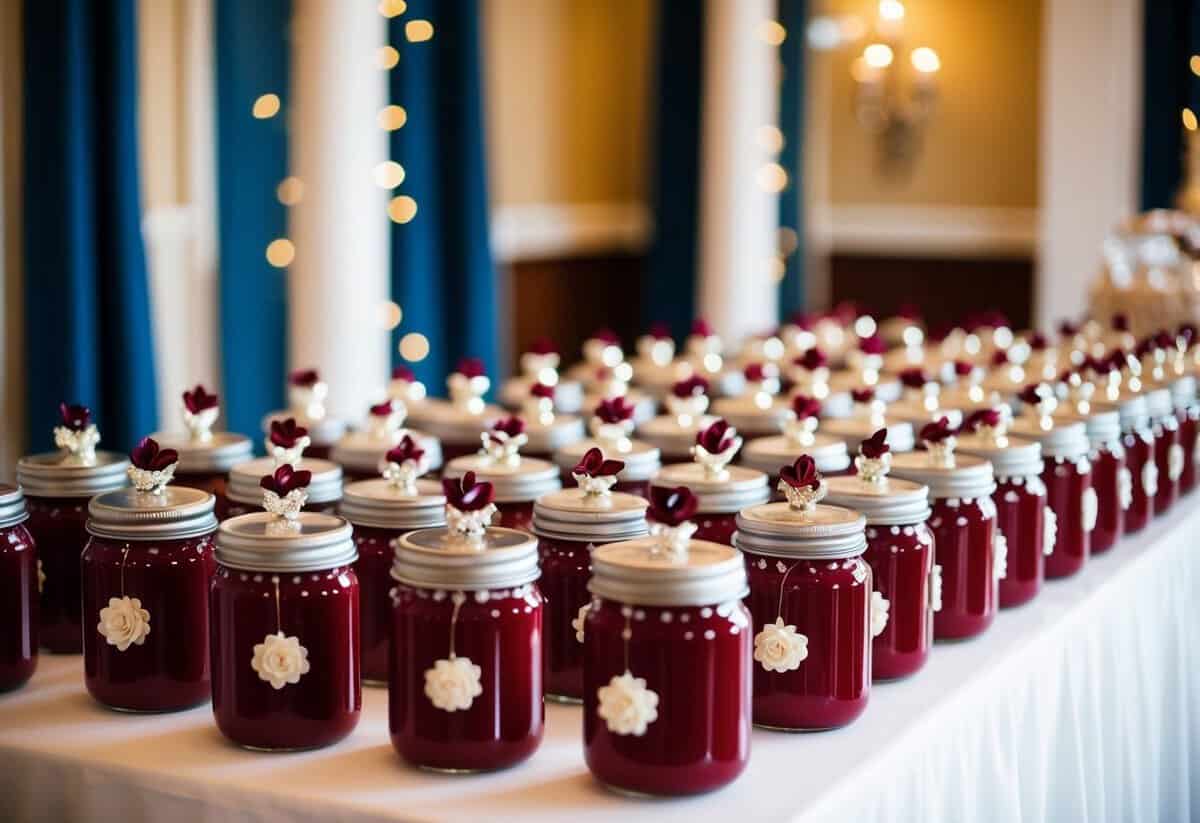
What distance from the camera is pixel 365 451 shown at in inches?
85.0

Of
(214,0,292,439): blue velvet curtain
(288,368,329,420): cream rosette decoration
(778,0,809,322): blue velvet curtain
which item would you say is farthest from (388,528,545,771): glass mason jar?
(778,0,809,322): blue velvet curtain

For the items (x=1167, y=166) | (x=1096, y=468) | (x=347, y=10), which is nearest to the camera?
(x=1096, y=468)

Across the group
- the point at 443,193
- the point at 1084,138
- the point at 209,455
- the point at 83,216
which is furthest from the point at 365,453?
the point at 1084,138

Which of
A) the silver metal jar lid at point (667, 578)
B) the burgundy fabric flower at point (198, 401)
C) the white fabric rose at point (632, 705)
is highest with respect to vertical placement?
the burgundy fabric flower at point (198, 401)

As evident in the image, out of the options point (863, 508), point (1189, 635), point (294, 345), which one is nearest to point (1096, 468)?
point (1189, 635)

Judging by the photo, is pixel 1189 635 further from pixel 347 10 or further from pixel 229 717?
pixel 347 10

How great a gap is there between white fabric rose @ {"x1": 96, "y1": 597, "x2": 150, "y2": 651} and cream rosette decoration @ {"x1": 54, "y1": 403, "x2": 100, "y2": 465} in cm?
31

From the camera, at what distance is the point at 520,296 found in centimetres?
722

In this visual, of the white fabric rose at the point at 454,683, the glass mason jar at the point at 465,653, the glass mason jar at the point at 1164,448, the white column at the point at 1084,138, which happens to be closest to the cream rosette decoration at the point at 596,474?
the glass mason jar at the point at 465,653

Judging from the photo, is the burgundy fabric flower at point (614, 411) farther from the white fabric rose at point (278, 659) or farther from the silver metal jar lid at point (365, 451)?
the white fabric rose at point (278, 659)

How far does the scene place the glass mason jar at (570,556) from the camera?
1.70 metres

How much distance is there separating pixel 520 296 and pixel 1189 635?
489cm

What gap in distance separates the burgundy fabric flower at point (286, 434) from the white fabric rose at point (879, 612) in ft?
2.26

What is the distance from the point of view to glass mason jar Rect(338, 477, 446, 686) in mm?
1761
